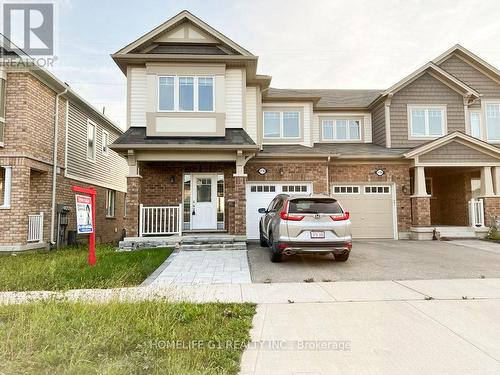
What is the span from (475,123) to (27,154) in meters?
19.5

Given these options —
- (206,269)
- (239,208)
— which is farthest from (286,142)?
(206,269)

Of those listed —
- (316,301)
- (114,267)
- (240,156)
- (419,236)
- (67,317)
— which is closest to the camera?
(67,317)

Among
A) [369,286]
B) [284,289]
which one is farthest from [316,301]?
[369,286]

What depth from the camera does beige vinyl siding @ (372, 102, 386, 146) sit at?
15352mm

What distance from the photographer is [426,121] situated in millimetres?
15328

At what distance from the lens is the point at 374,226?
46.6ft

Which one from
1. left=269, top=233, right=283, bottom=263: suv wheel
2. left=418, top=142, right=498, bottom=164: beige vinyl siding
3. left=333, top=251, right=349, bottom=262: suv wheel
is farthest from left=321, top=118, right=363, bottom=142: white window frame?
left=269, top=233, right=283, bottom=263: suv wheel

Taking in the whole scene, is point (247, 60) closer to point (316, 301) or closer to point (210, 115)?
point (210, 115)

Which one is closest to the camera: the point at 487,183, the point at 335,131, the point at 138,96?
the point at 138,96

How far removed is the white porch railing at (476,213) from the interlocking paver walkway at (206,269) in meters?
10.5

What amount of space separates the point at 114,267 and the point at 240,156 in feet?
18.9

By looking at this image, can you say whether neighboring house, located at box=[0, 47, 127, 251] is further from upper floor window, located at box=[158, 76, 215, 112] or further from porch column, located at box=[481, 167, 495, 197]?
porch column, located at box=[481, 167, 495, 197]

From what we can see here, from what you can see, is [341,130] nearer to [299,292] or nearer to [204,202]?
[204,202]

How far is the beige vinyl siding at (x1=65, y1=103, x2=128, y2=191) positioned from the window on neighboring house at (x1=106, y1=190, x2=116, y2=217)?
1.26 feet
